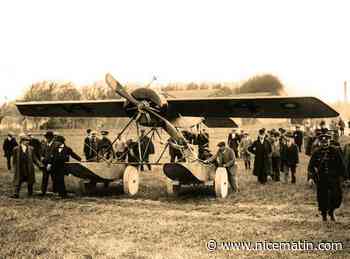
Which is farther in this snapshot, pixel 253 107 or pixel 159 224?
pixel 253 107

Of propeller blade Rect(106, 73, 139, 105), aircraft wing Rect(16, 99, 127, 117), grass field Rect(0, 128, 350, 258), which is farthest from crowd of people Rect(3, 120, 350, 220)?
A: propeller blade Rect(106, 73, 139, 105)

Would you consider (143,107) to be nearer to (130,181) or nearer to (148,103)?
(148,103)

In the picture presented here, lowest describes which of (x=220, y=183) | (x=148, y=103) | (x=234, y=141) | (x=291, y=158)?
(x=220, y=183)

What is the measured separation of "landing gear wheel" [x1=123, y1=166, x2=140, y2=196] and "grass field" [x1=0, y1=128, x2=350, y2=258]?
279 millimetres

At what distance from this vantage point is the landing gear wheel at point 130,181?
497 inches

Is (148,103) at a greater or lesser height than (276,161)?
greater

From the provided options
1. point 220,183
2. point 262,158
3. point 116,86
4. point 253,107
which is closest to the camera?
point 116,86

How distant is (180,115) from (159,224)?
214 inches

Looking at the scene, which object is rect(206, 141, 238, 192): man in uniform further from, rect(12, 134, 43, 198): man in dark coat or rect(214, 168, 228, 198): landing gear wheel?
rect(12, 134, 43, 198): man in dark coat

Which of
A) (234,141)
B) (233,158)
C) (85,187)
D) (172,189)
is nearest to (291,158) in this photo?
(233,158)

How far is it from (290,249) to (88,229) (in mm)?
3556

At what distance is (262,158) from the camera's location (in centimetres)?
1534

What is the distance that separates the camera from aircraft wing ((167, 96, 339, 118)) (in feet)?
39.2

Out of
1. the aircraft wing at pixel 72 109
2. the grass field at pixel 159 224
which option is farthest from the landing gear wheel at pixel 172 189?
the aircraft wing at pixel 72 109
